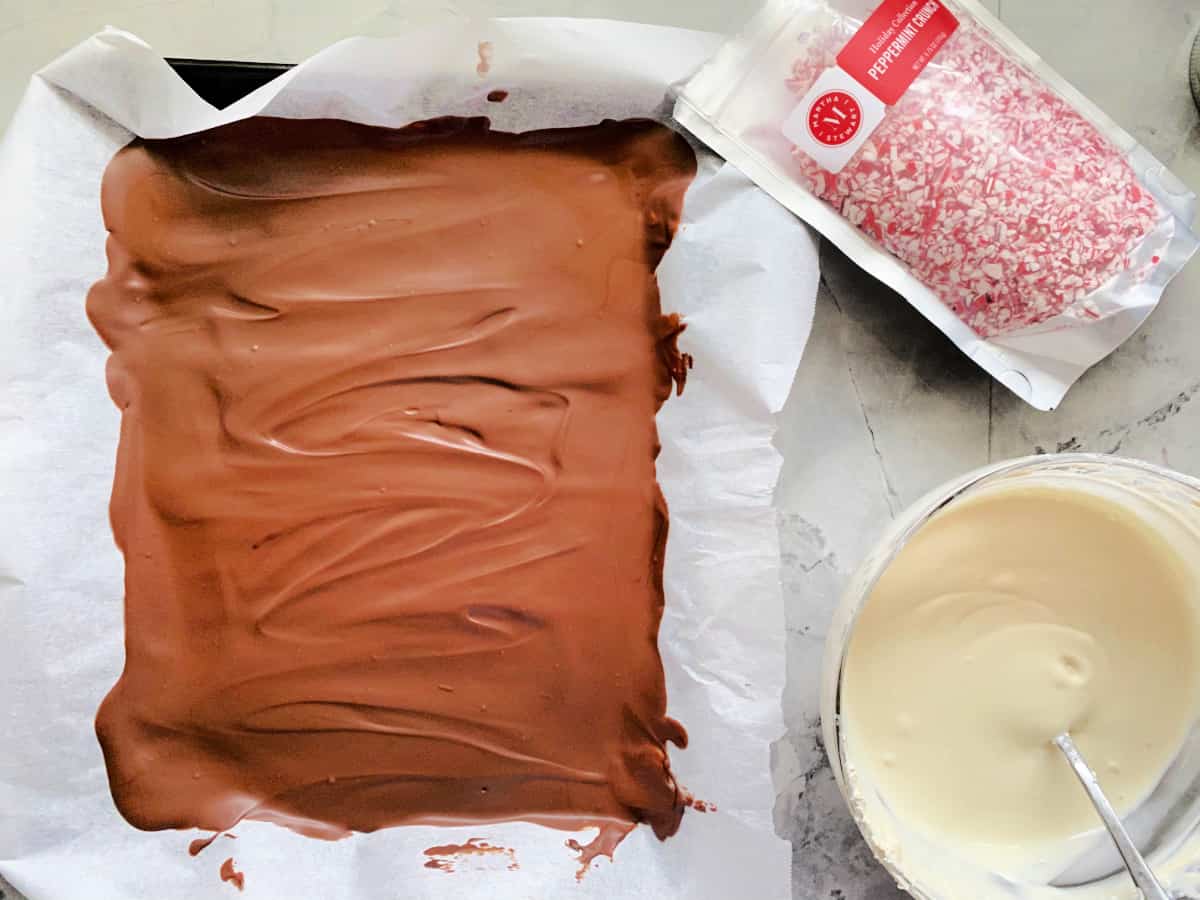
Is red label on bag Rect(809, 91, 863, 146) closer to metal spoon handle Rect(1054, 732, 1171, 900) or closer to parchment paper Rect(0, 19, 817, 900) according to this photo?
parchment paper Rect(0, 19, 817, 900)

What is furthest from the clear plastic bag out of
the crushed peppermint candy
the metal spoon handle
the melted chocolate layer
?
the metal spoon handle

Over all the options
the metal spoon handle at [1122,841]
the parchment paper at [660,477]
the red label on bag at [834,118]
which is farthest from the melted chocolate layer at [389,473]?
the metal spoon handle at [1122,841]

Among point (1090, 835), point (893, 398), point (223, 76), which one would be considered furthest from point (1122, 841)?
point (223, 76)

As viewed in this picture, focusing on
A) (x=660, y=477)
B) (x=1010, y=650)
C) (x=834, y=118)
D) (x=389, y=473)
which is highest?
(x=834, y=118)

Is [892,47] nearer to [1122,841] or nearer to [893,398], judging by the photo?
[893,398]

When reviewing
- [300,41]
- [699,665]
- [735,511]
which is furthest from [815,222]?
[300,41]

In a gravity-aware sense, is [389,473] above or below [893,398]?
below
